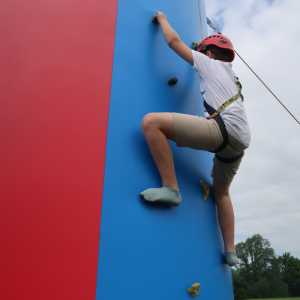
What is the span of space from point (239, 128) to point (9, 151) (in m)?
1.38

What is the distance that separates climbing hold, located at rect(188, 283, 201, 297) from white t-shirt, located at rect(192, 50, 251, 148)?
93cm

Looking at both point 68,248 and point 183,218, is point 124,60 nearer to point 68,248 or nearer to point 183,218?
point 183,218

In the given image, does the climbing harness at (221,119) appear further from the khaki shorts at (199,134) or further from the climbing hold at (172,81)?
the climbing hold at (172,81)

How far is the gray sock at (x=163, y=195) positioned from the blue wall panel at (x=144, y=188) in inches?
2.0

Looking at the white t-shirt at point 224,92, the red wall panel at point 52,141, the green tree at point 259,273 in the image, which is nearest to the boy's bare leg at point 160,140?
the red wall panel at point 52,141

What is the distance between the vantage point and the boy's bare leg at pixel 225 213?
2162 millimetres

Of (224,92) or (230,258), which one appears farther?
(230,258)

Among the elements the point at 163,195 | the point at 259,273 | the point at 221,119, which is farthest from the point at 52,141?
the point at 259,273

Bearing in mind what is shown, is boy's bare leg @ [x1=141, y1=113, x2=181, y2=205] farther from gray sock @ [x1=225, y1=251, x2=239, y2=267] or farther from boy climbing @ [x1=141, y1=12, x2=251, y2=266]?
gray sock @ [x1=225, y1=251, x2=239, y2=267]

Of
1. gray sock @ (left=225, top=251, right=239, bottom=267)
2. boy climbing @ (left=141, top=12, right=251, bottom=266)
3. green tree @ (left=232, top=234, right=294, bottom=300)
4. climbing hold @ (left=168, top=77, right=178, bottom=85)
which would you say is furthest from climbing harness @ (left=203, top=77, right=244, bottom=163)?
green tree @ (left=232, top=234, right=294, bottom=300)

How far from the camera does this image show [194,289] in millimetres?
1584

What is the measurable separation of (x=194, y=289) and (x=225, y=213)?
781 mm

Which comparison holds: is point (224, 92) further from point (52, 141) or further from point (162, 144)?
point (52, 141)

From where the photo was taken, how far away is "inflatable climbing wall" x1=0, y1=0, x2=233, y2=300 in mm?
1289
